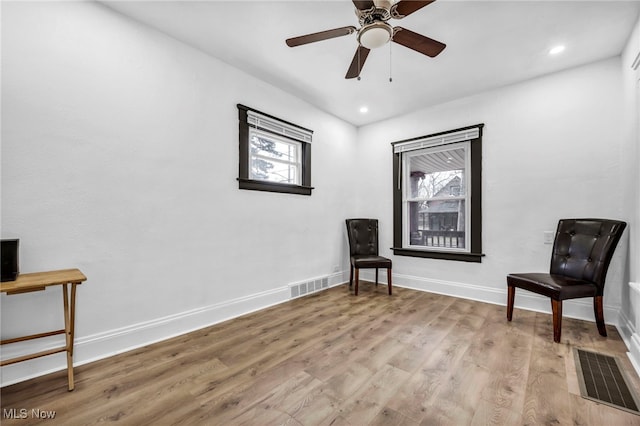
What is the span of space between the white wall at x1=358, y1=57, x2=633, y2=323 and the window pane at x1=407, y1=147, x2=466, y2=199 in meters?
0.34

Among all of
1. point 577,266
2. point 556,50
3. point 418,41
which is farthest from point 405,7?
point 577,266

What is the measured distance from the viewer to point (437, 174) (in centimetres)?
386

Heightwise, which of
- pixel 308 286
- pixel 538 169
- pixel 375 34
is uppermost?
pixel 375 34

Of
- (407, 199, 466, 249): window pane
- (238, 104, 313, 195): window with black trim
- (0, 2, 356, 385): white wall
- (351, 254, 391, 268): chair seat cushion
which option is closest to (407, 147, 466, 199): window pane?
(407, 199, 466, 249): window pane

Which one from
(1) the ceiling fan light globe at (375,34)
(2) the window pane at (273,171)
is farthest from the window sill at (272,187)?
(1) the ceiling fan light globe at (375,34)

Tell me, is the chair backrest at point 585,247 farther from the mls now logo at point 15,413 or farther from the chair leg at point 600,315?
the mls now logo at point 15,413

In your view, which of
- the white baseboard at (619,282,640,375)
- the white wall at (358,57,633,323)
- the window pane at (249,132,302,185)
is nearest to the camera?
the white baseboard at (619,282,640,375)

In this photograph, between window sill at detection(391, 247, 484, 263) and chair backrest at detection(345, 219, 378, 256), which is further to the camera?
chair backrest at detection(345, 219, 378, 256)

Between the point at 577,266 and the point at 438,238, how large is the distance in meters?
1.52

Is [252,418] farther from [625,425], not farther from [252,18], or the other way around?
[252,18]

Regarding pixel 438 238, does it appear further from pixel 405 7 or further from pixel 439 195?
pixel 405 7

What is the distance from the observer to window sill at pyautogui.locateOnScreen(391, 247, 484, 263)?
11.2 feet

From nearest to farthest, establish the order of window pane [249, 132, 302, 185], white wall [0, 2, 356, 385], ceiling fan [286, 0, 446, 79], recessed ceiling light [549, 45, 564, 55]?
1. ceiling fan [286, 0, 446, 79]
2. white wall [0, 2, 356, 385]
3. recessed ceiling light [549, 45, 564, 55]
4. window pane [249, 132, 302, 185]

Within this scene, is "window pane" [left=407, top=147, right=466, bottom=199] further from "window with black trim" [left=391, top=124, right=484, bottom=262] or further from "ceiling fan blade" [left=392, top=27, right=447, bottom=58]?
"ceiling fan blade" [left=392, top=27, right=447, bottom=58]
